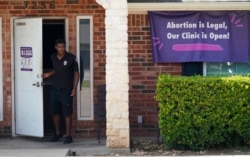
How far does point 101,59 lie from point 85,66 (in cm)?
37

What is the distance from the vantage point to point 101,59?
1260cm

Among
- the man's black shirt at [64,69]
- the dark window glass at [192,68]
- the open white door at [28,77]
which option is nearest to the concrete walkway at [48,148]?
the open white door at [28,77]

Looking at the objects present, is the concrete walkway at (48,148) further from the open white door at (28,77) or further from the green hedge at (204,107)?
the green hedge at (204,107)

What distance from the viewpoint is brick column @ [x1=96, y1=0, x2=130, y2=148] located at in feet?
35.8

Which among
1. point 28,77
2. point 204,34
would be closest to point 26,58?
point 28,77

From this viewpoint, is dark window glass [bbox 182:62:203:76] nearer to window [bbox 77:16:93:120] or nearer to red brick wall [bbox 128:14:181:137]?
red brick wall [bbox 128:14:181:137]

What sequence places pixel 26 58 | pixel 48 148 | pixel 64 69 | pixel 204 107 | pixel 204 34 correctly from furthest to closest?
pixel 26 58, pixel 204 34, pixel 64 69, pixel 48 148, pixel 204 107

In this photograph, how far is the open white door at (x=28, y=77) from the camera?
484 inches

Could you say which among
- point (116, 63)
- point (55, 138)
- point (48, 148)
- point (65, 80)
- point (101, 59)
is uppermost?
point (101, 59)

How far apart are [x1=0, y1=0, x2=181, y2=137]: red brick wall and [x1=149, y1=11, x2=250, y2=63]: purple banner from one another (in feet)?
1.16

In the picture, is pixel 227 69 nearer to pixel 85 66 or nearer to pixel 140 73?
pixel 140 73

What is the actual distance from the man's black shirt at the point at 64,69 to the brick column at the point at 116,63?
51.3 inches

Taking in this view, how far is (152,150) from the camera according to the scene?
1127 centimetres

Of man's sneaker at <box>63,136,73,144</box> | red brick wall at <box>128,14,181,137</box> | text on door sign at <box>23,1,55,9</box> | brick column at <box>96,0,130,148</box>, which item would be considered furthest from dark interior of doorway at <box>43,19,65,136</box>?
brick column at <box>96,0,130,148</box>
